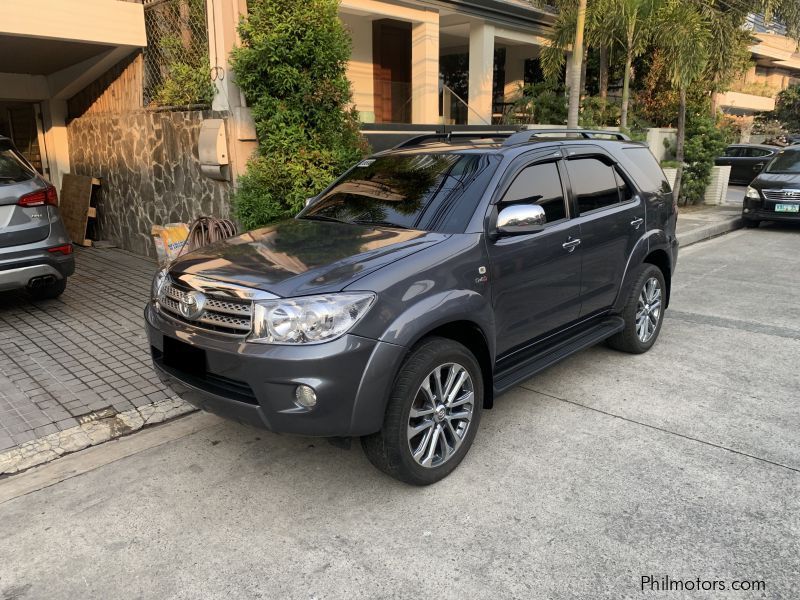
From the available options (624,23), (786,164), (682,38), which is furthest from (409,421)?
(786,164)

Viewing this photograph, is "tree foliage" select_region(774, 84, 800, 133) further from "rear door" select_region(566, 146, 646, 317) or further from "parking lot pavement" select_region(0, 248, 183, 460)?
"parking lot pavement" select_region(0, 248, 183, 460)

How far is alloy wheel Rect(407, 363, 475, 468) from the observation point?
10.7 ft

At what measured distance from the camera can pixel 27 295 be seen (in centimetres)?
700

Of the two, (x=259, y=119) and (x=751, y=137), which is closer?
(x=259, y=119)

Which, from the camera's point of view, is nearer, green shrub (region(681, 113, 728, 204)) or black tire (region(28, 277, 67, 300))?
black tire (region(28, 277, 67, 300))

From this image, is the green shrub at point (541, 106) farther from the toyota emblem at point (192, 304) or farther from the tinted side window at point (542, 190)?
the toyota emblem at point (192, 304)

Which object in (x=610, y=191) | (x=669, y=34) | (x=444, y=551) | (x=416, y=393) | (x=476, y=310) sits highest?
(x=669, y=34)

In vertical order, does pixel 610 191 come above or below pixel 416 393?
above

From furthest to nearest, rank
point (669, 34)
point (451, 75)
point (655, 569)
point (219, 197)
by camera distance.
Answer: point (451, 75), point (669, 34), point (219, 197), point (655, 569)

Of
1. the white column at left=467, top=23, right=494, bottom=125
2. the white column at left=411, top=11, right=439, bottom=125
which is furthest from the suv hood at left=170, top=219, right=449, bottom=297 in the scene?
the white column at left=467, top=23, right=494, bottom=125

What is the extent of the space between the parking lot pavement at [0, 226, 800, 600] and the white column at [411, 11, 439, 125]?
10.8 meters

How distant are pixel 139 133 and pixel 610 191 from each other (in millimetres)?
6798

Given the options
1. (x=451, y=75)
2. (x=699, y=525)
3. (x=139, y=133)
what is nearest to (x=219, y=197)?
(x=139, y=133)

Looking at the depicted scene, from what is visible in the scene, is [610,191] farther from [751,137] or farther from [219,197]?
[751,137]
